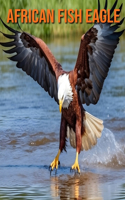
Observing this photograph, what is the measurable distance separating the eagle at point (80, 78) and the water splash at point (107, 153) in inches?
12.7

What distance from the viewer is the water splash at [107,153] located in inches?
303

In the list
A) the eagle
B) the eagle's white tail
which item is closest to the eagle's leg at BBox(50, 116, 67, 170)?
the eagle

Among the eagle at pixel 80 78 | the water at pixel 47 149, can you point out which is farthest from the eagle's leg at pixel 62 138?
the water at pixel 47 149

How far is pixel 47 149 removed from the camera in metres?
8.42

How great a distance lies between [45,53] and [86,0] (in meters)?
9.82

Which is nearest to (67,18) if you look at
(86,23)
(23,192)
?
(86,23)

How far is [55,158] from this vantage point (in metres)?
7.44

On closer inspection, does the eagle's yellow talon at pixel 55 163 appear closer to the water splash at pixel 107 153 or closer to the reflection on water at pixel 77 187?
the reflection on water at pixel 77 187

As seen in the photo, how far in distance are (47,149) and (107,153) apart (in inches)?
32.6

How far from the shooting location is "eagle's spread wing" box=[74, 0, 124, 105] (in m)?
7.12

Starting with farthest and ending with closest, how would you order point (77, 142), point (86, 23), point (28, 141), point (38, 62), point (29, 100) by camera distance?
1. point (86, 23)
2. point (29, 100)
3. point (28, 141)
4. point (38, 62)
5. point (77, 142)

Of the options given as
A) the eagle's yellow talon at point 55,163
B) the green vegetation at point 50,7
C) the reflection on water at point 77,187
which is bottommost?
the green vegetation at point 50,7

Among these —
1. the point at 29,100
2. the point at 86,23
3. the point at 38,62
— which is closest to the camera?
the point at 38,62

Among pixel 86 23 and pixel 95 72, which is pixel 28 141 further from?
pixel 86 23
